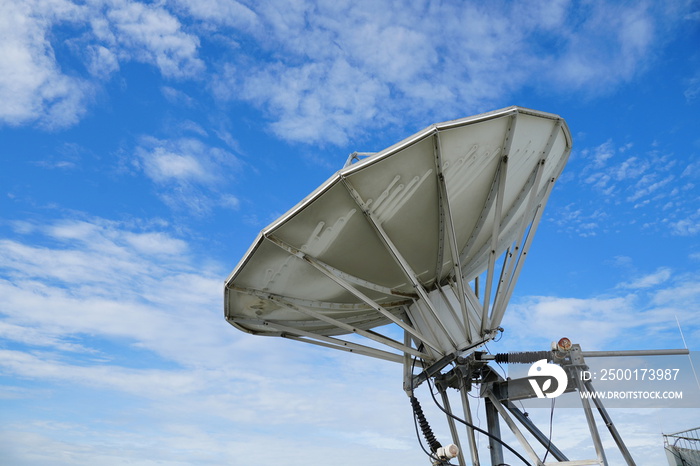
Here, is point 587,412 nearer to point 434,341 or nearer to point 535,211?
point 434,341

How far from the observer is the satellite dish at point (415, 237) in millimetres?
12594

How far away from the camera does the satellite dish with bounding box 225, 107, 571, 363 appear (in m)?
12.6

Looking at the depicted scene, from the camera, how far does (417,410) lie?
586 inches

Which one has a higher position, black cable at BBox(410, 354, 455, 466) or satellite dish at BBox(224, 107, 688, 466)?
satellite dish at BBox(224, 107, 688, 466)

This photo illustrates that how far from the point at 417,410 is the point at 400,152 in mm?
7202

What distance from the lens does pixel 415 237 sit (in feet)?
48.6

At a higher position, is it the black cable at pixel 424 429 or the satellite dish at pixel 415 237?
the satellite dish at pixel 415 237

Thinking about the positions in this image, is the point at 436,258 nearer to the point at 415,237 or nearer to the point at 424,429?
the point at 415,237

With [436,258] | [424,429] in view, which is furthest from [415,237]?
[424,429]

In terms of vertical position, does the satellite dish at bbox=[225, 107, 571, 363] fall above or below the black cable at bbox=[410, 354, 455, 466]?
above

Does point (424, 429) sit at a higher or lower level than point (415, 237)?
lower

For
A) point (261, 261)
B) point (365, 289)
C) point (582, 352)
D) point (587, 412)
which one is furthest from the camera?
point (365, 289)

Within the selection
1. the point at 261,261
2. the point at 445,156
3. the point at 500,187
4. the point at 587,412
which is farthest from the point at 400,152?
the point at 587,412

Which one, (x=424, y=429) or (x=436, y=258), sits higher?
(x=436, y=258)
